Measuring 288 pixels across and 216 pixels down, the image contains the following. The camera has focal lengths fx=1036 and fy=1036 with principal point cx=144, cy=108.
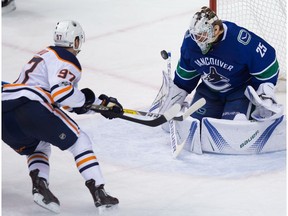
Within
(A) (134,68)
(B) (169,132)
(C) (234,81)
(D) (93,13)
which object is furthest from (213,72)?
(D) (93,13)

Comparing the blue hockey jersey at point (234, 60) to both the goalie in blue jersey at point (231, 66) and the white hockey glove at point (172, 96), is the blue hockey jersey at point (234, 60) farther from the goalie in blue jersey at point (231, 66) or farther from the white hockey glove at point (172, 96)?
the white hockey glove at point (172, 96)

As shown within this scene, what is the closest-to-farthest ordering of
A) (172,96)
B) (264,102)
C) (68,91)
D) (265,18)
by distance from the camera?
(68,91), (264,102), (172,96), (265,18)

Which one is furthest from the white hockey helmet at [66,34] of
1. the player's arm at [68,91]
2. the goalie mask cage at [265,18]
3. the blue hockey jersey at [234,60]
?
the goalie mask cage at [265,18]

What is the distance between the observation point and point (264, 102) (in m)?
4.34

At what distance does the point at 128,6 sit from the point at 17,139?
3.32 metres

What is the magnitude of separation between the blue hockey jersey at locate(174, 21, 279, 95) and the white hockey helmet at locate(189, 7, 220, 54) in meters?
0.07

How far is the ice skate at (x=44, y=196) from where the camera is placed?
384 centimetres

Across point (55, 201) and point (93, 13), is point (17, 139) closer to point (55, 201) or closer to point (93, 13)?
point (55, 201)

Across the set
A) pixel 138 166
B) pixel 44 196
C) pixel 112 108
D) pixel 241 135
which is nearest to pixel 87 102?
pixel 112 108

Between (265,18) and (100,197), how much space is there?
208cm

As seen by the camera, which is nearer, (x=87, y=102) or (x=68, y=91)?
(x=68, y=91)

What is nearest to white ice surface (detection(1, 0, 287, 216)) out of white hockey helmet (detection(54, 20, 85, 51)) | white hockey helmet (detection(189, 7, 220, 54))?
white hockey helmet (detection(189, 7, 220, 54))

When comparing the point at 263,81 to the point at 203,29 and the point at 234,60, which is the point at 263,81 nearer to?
the point at 234,60

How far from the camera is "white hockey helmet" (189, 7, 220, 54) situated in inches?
167
